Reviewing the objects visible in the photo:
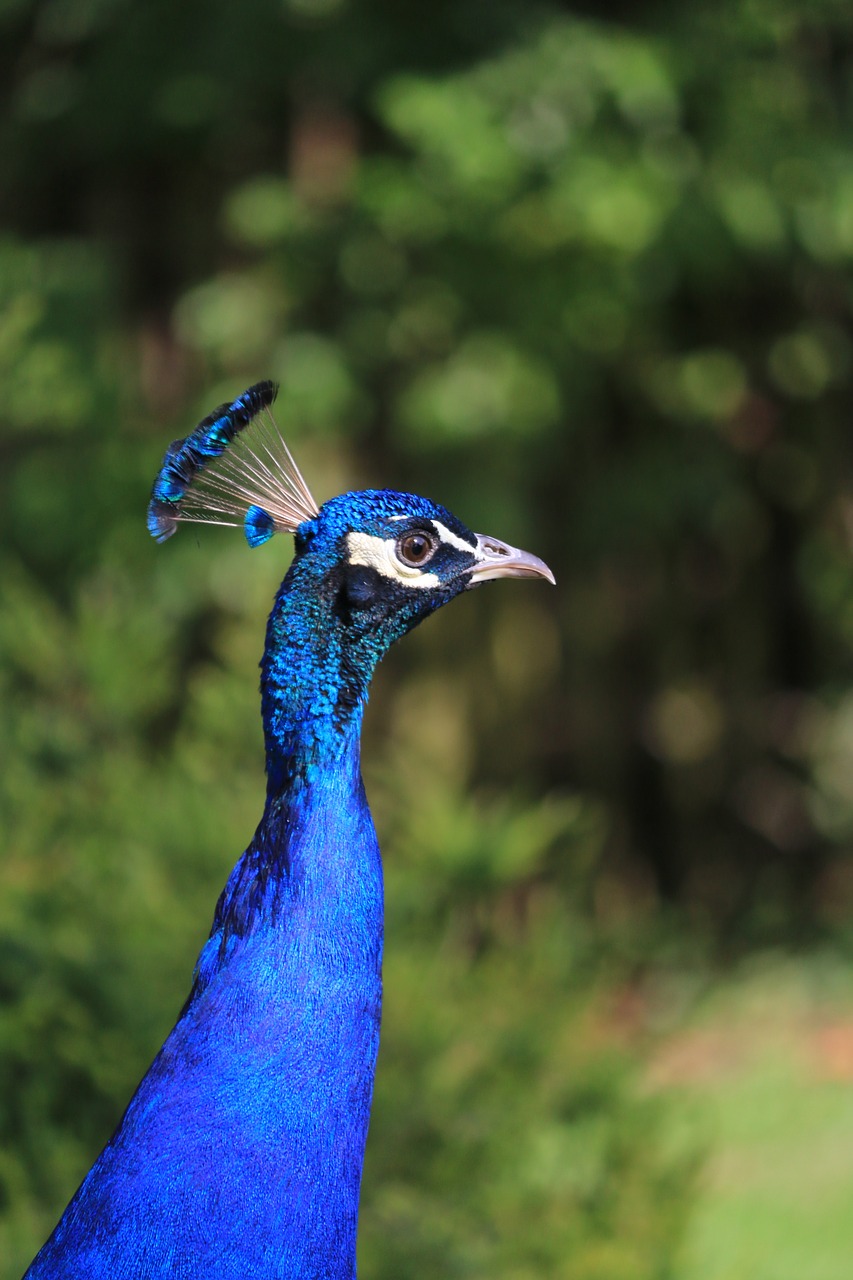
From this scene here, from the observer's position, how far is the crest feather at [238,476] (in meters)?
1.28

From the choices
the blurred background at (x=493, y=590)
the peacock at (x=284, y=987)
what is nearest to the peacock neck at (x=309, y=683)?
the peacock at (x=284, y=987)

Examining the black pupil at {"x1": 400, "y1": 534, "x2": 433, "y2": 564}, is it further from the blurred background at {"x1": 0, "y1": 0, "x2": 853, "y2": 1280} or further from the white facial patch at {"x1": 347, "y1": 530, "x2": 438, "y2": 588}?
the blurred background at {"x1": 0, "y1": 0, "x2": 853, "y2": 1280}

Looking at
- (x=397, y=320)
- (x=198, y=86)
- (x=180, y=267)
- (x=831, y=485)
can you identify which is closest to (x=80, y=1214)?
(x=397, y=320)

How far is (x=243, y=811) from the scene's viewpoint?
8.26 feet

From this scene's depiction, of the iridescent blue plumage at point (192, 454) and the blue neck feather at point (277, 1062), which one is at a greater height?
the iridescent blue plumage at point (192, 454)

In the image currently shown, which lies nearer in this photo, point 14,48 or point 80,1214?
A: point 80,1214

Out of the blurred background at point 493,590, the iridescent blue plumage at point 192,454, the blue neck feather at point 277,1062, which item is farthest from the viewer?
the blurred background at point 493,590

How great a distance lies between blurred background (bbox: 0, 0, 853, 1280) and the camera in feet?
7.48

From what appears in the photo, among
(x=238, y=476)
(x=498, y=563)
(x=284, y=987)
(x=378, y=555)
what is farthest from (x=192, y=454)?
(x=284, y=987)

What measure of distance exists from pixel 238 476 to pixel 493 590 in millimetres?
3741

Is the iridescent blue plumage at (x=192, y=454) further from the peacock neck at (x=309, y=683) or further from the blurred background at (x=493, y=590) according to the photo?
the blurred background at (x=493, y=590)

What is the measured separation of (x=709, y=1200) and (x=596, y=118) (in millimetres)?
2604

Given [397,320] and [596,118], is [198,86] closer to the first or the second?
[397,320]

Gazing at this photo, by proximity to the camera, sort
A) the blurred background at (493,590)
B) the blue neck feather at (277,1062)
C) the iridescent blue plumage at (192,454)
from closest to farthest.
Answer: the blue neck feather at (277,1062), the iridescent blue plumage at (192,454), the blurred background at (493,590)
